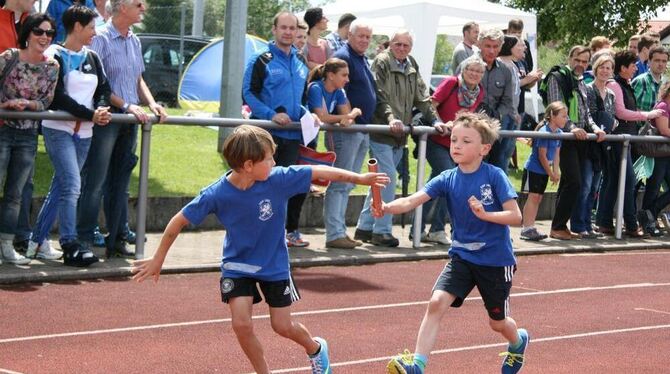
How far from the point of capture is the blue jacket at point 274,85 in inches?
506

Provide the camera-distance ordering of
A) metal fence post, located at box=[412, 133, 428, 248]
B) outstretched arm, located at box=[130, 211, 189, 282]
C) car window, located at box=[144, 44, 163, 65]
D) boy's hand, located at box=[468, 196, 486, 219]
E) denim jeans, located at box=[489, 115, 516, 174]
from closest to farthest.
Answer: outstretched arm, located at box=[130, 211, 189, 282], boy's hand, located at box=[468, 196, 486, 219], metal fence post, located at box=[412, 133, 428, 248], denim jeans, located at box=[489, 115, 516, 174], car window, located at box=[144, 44, 163, 65]

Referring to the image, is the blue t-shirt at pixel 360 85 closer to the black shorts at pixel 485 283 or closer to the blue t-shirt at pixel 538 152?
the blue t-shirt at pixel 538 152

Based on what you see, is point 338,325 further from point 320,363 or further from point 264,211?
point 264,211

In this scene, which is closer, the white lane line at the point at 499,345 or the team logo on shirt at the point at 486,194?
the team logo on shirt at the point at 486,194

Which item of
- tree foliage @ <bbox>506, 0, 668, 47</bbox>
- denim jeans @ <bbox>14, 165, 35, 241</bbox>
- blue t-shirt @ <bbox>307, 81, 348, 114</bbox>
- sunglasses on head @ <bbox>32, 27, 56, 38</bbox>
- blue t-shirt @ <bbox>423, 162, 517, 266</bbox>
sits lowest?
denim jeans @ <bbox>14, 165, 35, 241</bbox>

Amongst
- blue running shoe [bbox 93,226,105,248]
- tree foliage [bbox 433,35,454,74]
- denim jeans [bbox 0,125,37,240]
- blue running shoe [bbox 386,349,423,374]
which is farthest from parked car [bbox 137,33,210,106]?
blue running shoe [bbox 386,349,423,374]

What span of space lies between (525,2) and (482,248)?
41471 mm

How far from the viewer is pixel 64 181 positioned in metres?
11.4

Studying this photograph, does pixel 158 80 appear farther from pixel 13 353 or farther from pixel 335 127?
pixel 13 353

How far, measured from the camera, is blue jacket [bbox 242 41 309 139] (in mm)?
12844

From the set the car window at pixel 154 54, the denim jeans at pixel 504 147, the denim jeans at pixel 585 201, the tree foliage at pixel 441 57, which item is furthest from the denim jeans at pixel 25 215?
the tree foliage at pixel 441 57

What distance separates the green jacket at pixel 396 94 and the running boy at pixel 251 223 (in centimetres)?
645

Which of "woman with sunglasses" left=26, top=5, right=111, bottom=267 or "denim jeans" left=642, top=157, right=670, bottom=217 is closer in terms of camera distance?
"woman with sunglasses" left=26, top=5, right=111, bottom=267

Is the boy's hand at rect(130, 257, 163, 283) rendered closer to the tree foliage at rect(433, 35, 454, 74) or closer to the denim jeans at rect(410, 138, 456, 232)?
the denim jeans at rect(410, 138, 456, 232)
